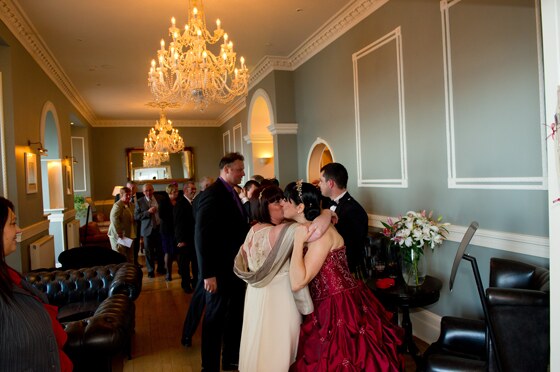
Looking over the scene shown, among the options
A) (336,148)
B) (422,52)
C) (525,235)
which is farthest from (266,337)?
(336,148)

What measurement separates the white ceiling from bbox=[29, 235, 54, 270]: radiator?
262cm

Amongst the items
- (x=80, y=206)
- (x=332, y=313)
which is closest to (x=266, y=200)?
(x=332, y=313)

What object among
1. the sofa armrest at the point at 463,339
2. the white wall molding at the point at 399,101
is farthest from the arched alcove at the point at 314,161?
the sofa armrest at the point at 463,339

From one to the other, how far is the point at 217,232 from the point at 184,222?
3.02 metres

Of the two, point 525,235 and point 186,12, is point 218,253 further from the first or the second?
point 186,12

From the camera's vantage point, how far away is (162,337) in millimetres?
4250

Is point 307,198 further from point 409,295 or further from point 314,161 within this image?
point 314,161

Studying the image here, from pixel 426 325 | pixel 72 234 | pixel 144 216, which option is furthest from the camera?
pixel 72 234

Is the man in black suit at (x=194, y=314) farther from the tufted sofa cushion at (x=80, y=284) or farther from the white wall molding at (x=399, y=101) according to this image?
the white wall molding at (x=399, y=101)

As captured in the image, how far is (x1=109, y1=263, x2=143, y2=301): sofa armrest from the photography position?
351 centimetres

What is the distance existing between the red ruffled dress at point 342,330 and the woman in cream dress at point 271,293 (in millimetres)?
92

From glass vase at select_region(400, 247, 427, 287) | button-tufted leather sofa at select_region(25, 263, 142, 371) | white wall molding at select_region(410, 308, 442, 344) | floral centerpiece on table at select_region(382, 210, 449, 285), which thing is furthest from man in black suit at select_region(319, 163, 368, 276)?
button-tufted leather sofa at select_region(25, 263, 142, 371)

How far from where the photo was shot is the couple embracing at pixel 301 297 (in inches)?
88.7

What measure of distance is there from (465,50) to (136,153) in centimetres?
1192
